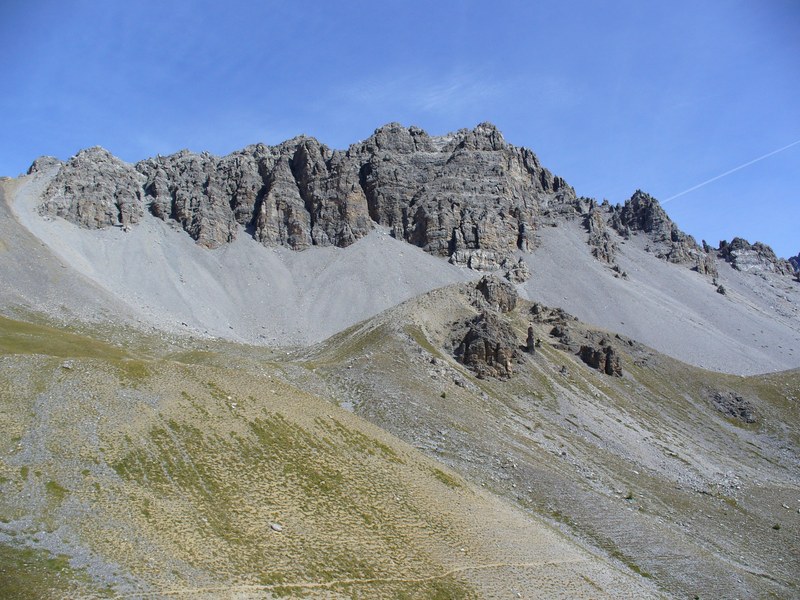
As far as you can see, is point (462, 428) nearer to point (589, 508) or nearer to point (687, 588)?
point (589, 508)

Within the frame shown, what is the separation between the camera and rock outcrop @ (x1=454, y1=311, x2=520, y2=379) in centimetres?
7306

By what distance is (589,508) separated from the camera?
42.2 m

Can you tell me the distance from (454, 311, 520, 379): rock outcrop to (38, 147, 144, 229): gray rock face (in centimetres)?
12799

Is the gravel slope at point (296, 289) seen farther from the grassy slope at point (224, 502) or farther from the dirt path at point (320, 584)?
the dirt path at point (320, 584)

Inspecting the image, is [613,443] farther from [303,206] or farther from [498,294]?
[303,206]

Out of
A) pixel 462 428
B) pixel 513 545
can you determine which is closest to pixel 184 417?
pixel 513 545

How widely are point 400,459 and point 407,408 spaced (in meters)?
14.9

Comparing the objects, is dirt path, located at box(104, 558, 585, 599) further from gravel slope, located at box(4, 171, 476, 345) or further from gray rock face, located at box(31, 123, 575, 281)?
gray rock face, located at box(31, 123, 575, 281)

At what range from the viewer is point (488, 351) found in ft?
243

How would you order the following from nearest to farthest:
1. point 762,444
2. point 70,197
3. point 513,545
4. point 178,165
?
1. point 513,545
2. point 762,444
3. point 70,197
4. point 178,165

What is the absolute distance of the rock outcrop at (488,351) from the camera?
240 feet

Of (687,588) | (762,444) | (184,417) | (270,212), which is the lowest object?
(687,588)

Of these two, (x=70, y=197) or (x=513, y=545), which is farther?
(x=70, y=197)

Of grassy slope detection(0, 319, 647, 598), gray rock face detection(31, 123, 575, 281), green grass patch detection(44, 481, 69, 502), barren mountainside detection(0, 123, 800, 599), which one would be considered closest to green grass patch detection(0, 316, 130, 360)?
barren mountainside detection(0, 123, 800, 599)
